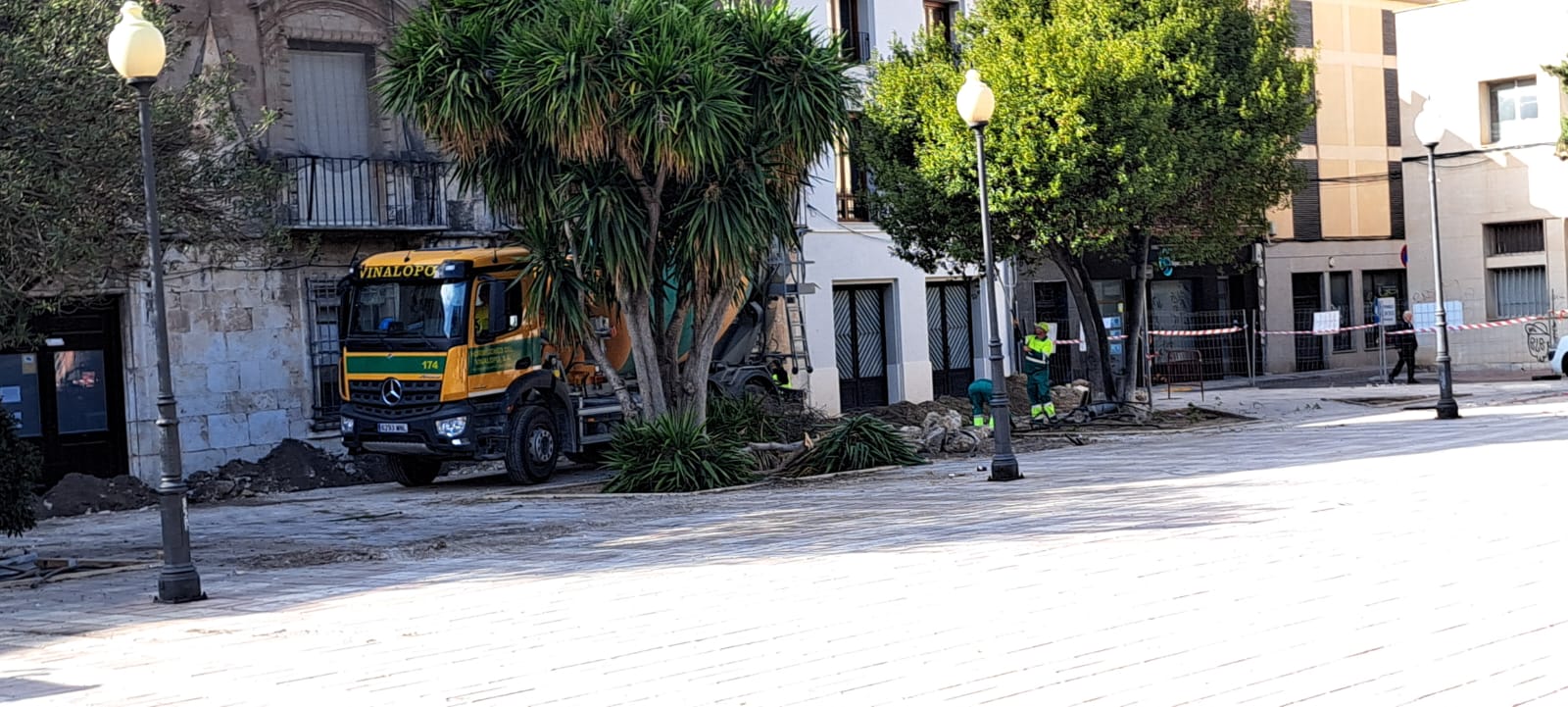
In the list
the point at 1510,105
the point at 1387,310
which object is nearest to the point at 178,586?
the point at 1387,310

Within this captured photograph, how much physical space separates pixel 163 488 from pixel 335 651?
3469mm

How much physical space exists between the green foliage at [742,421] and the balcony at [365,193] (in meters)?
5.79

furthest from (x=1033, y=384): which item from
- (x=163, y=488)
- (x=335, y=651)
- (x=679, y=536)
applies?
(x=335, y=651)

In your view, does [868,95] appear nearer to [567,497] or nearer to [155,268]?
[567,497]

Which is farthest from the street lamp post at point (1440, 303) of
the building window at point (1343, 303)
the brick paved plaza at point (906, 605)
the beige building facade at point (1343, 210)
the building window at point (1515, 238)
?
the building window at point (1343, 303)

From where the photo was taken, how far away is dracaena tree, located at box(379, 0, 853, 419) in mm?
18109

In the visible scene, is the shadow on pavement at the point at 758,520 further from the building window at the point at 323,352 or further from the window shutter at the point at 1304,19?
the window shutter at the point at 1304,19

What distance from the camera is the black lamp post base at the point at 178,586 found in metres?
11.2

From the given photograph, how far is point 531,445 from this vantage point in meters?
21.0

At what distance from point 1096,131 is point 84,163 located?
14.2 m

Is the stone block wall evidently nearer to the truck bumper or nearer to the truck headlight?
the truck bumper

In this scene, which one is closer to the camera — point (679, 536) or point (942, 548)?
point (942, 548)

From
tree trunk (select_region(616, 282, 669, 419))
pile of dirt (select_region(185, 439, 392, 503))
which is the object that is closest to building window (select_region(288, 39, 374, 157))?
pile of dirt (select_region(185, 439, 392, 503))

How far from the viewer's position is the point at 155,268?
1138 centimetres
